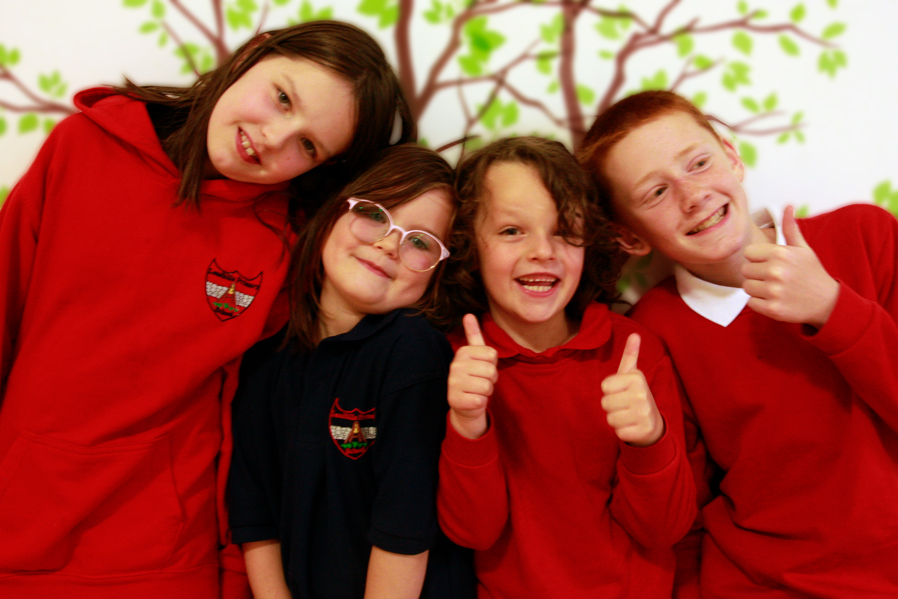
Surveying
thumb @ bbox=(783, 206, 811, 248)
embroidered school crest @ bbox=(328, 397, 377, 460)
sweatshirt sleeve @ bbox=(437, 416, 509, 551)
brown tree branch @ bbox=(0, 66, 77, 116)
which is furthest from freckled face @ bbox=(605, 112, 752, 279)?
brown tree branch @ bbox=(0, 66, 77, 116)

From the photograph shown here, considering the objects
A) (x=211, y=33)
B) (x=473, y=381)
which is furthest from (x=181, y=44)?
(x=473, y=381)

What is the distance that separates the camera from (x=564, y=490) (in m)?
1.14

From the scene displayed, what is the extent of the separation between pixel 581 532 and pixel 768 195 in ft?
3.11

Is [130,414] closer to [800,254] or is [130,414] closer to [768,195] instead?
[800,254]

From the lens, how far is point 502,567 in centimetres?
117

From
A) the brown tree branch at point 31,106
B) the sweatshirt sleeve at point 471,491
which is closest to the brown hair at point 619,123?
the sweatshirt sleeve at point 471,491

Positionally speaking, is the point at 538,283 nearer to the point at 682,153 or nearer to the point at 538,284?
the point at 538,284

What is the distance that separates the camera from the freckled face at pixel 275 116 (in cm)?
115

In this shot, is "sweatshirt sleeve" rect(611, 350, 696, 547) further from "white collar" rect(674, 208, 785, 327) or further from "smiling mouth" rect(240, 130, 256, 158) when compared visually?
"smiling mouth" rect(240, 130, 256, 158)

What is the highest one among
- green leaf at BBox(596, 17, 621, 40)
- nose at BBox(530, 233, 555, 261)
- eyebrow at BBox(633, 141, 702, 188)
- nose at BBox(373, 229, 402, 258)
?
green leaf at BBox(596, 17, 621, 40)

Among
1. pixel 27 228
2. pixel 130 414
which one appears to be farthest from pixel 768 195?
pixel 27 228

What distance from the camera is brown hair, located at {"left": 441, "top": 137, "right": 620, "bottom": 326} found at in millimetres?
1173

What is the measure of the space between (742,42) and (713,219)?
23.4 inches

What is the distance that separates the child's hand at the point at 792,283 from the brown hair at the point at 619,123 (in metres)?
0.31
